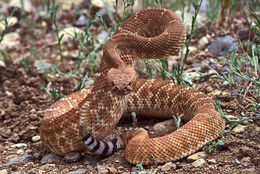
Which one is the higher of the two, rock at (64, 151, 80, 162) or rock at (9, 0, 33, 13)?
rock at (9, 0, 33, 13)

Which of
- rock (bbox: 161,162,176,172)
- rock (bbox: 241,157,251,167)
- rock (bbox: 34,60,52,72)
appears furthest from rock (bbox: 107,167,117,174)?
rock (bbox: 34,60,52,72)

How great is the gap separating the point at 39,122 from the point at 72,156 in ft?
4.81

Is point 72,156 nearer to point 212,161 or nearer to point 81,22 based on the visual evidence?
point 212,161

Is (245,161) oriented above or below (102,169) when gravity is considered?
above

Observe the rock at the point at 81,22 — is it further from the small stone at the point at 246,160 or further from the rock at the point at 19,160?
the small stone at the point at 246,160

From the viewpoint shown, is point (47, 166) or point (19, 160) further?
point (19, 160)

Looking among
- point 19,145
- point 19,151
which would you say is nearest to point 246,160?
point 19,151

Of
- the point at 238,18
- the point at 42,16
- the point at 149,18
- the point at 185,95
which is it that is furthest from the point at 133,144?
the point at 42,16

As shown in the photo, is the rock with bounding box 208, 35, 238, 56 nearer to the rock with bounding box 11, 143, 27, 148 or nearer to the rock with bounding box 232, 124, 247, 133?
the rock with bounding box 232, 124, 247, 133

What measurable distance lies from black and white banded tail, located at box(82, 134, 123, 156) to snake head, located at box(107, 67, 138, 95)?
823 mm

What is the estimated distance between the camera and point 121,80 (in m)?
5.08

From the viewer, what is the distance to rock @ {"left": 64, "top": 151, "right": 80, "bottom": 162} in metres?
5.68

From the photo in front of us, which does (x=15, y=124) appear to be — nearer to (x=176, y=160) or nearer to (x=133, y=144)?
(x=133, y=144)

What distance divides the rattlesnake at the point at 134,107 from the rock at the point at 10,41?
4601 millimetres
